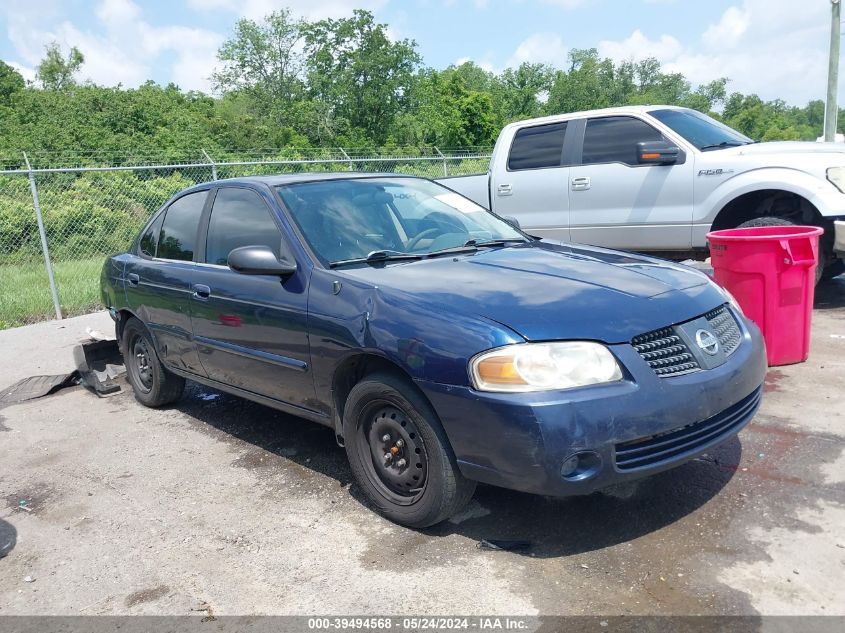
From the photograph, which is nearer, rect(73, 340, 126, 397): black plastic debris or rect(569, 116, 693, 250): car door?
rect(73, 340, 126, 397): black plastic debris

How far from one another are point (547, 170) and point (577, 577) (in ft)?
19.9

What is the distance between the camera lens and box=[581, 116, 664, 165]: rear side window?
778 cm

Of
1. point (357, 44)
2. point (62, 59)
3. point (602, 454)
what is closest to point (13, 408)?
point (602, 454)

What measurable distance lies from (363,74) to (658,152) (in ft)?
125

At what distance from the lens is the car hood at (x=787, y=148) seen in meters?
6.91

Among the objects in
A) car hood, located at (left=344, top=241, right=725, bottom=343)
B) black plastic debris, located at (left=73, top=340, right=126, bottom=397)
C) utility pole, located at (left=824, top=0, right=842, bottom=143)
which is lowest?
black plastic debris, located at (left=73, top=340, right=126, bottom=397)

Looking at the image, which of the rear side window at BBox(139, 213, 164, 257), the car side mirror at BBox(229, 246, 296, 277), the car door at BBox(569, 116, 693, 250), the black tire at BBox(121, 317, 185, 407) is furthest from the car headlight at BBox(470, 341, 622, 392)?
the car door at BBox(569, 116, 693, 250)

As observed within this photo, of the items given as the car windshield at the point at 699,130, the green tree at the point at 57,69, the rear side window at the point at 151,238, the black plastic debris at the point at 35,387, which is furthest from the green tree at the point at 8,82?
the car windshield at the point at 699,130

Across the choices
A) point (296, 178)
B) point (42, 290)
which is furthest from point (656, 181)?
point (42, 290)

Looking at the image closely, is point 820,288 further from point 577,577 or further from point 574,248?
point 577,577

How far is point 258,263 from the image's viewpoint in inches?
154

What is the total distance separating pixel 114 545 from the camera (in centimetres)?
365

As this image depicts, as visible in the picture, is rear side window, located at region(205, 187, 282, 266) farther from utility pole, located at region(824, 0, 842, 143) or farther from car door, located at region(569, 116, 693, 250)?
utility pole, located at region(824, 0, 842, 143)

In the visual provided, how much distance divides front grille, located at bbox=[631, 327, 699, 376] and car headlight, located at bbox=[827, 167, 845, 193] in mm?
4620
